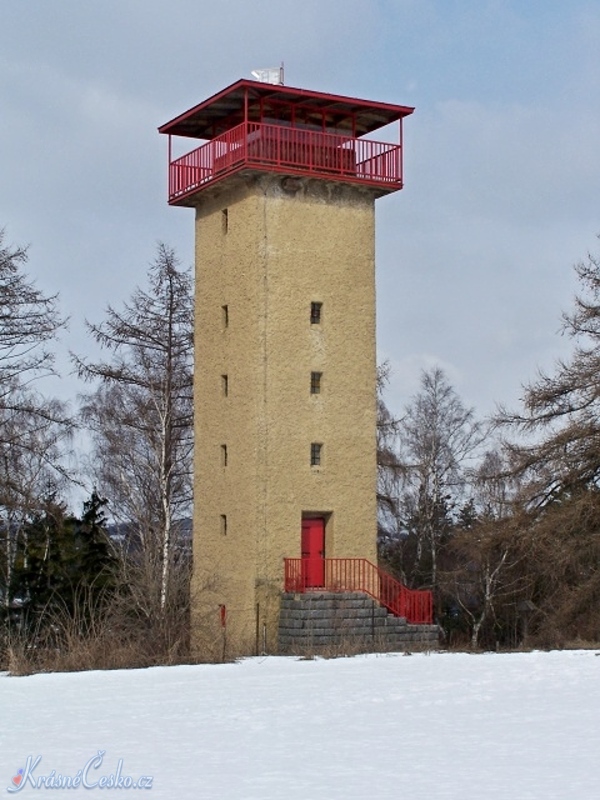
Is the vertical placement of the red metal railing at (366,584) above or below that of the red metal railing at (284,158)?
below

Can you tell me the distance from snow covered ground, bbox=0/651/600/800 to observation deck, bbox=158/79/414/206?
1493 centimetres

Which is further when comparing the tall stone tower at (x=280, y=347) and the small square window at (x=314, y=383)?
the small square window at (x=314, y=383)

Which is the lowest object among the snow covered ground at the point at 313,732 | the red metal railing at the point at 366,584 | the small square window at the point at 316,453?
the snow covered ground at the point at 313,732

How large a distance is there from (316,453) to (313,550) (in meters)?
2.32

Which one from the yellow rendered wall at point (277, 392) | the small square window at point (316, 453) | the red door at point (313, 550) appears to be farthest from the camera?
the small square window at point (316, 453)

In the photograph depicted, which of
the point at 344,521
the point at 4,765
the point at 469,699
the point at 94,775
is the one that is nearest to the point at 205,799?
the point at 94,775

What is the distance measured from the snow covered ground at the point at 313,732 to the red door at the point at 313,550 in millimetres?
10795

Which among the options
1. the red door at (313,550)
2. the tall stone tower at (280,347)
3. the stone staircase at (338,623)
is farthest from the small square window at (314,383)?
the stone staircase at (338,623)

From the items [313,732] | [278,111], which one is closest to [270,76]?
[278,111]

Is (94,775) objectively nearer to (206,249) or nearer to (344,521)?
(344,521)

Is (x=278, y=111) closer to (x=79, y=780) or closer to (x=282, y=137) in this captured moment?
(x=282, y=137)

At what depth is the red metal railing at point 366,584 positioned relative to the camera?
112ft

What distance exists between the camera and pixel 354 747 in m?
14.9

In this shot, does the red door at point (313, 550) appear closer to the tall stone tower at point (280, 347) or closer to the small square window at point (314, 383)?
the tall stone tower at point (280, 347)
